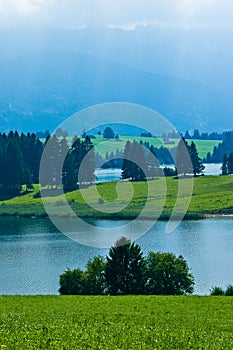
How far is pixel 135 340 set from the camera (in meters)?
24.1

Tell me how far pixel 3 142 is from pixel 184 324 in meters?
107

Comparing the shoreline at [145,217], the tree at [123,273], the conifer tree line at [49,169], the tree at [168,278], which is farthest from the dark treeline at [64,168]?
the tree at [168,278]

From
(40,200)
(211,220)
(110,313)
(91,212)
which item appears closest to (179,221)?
(211,220)

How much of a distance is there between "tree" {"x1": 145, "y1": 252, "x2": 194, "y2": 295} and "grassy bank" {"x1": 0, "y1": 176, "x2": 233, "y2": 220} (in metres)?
50.0

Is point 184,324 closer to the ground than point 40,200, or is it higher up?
closer to the ground

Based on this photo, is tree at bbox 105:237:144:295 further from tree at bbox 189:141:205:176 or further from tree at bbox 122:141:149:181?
tree at bbox 189:141:205:176

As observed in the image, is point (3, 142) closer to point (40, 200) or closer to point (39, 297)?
point (40, 200)

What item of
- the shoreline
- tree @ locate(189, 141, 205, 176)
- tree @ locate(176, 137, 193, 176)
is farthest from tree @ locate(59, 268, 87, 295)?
tree @ locate(189, 141, 205, 176)

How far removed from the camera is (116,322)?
30.7 metres

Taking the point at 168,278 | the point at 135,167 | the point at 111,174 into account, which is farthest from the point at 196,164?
the point at 168,278

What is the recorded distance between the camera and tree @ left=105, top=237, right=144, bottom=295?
45.9 meters

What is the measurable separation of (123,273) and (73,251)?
22.7m

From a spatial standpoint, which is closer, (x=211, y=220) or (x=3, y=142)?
(x=211, y=220)

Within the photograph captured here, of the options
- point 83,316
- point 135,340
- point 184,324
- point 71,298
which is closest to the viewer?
point 135,340
